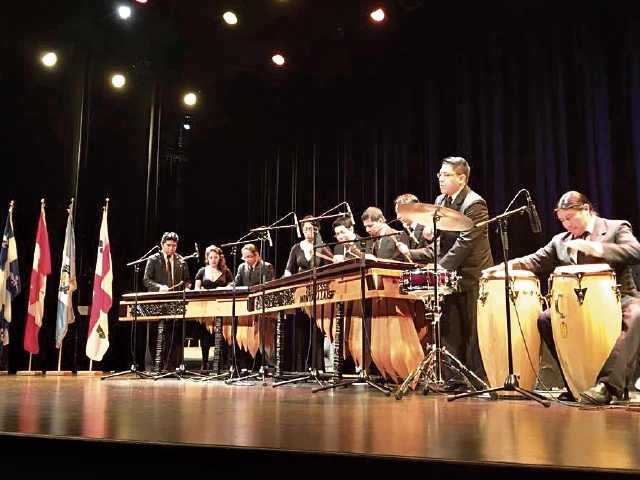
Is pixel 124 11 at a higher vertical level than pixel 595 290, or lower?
higher

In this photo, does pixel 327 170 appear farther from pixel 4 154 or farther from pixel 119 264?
pixel 4 154

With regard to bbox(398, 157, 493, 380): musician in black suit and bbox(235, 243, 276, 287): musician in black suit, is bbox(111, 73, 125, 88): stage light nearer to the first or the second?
bbox(235, 243, 276, 287): musician in black suit

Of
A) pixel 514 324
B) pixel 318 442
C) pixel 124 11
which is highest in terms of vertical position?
pixel 124 11

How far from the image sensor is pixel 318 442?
1.84m

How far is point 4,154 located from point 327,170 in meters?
4.67

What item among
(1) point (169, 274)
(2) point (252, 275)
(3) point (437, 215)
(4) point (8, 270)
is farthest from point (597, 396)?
(4) point (8, 270)

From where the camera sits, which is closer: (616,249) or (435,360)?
(616,249)

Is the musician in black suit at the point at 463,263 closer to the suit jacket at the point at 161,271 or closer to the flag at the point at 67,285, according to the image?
the suit jacket at the point at 161,271

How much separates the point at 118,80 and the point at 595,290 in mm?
8323

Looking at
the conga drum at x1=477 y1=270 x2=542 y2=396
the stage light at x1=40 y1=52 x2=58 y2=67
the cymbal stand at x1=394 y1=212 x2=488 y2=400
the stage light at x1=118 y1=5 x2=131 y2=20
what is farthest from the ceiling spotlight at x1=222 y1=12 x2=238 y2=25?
the conga drum at x1=477 y1=270 x2=542 y2=396

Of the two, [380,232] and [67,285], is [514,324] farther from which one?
[67,285]

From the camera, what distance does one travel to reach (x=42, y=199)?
9172 millimetres

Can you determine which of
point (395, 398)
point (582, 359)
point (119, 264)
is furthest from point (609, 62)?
point (119, 264)

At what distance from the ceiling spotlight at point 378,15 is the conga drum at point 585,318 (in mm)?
5244
